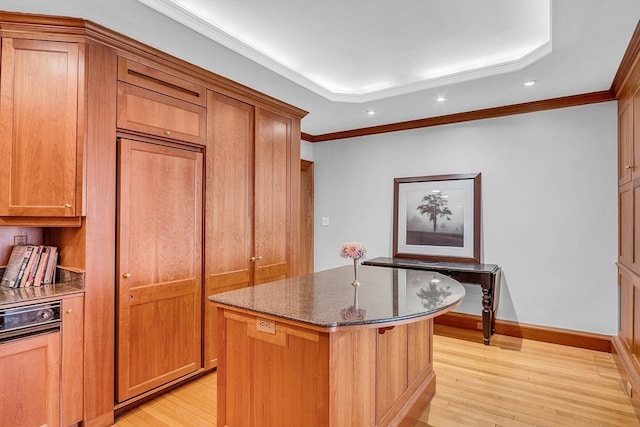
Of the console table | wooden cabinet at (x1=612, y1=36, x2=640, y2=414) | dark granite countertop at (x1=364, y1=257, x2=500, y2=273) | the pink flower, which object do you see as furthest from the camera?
dark granite countertop at (x1=364, y1=257, x2=500, y2=273)

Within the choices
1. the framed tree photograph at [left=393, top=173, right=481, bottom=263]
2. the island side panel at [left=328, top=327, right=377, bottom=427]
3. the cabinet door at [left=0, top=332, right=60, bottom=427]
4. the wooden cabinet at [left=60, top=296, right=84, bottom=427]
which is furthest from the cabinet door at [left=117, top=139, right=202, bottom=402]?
the framed tree photograph at [left=393, top=173, right=481, bottom=263]

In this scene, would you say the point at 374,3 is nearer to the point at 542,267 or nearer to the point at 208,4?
the point at 208,4

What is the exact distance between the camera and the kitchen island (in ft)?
5.16

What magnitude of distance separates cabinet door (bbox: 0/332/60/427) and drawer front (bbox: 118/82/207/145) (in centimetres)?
138

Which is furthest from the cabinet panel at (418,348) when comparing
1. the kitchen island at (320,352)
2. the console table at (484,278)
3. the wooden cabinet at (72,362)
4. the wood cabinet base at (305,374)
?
the wooden cabinet at (72,362)

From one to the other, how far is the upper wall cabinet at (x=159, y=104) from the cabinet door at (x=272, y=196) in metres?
0.65

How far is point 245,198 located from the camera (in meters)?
3.24

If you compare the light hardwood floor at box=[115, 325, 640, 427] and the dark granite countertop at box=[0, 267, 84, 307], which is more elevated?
the dark granite countertop at box=[0, 267, 84, 307]

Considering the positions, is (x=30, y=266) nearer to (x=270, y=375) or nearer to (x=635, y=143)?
(x=270, y=375)

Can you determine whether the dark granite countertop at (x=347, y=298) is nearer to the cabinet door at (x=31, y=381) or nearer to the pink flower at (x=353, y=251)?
the pink flower at (x=353, y=251)

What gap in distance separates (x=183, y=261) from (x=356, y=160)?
9.72ft

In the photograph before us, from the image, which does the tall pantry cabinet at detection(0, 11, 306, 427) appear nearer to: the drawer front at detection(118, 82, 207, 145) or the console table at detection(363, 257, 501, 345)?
the drawer front at detection(118, 82, 207, 145)

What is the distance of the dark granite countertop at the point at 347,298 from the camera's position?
1.60m

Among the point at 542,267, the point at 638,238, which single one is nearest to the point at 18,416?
the point at 638,238
